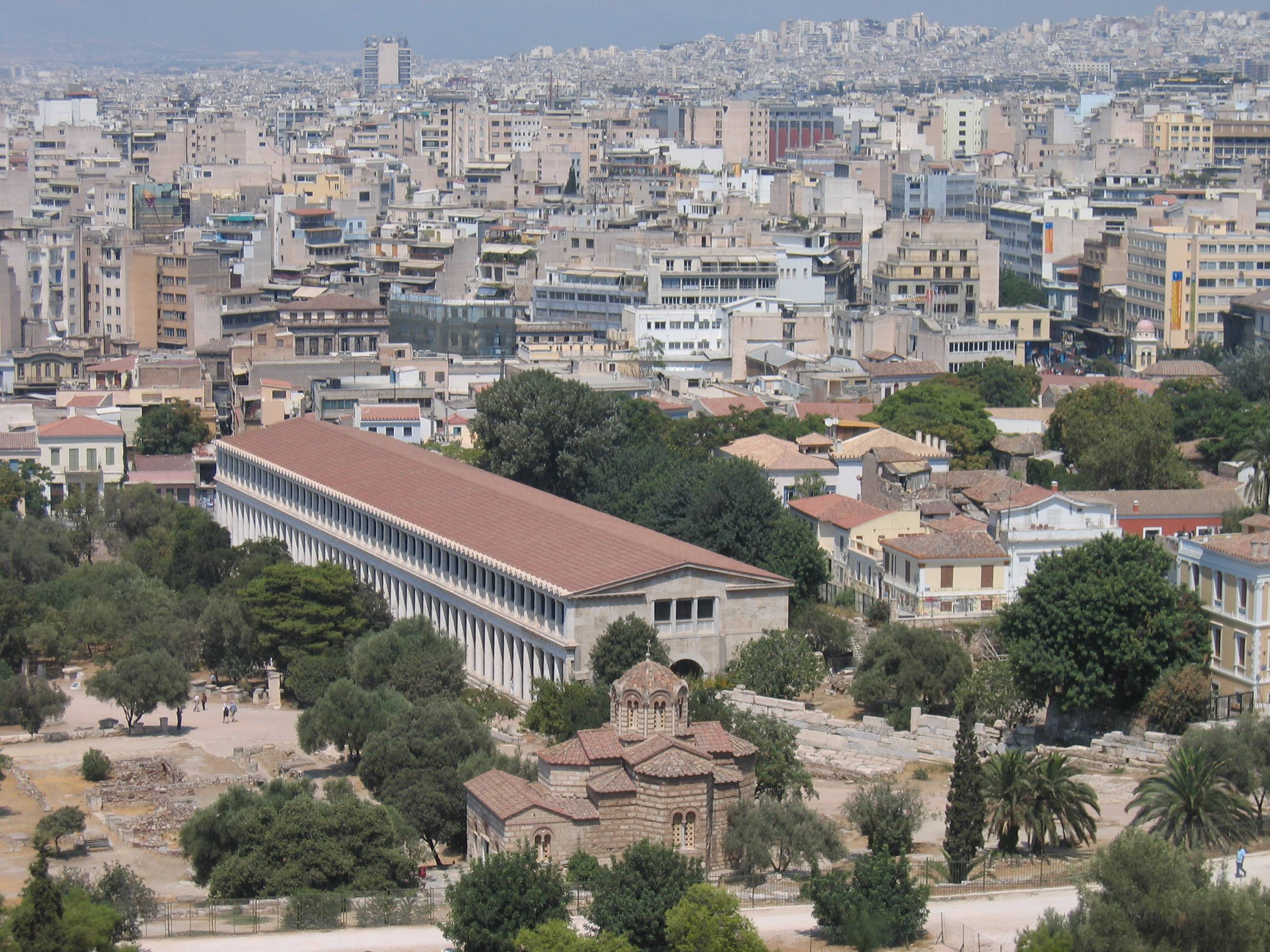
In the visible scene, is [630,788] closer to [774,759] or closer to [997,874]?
[774,759]

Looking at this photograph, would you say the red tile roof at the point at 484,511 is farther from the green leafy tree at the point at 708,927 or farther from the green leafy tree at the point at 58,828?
the green leafy tree at the point at 708,927

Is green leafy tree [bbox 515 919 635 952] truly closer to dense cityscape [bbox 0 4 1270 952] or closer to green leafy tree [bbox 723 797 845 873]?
dense cityscape [bbox 0 4 1270 952]

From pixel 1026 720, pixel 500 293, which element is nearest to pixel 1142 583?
pixel 1026 720

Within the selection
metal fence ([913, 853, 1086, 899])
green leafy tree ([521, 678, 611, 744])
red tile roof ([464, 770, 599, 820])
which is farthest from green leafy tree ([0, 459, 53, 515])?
metal fence ([913, 853, 1086, 899])

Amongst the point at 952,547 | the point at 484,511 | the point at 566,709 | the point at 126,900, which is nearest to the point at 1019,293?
the point at 484,511

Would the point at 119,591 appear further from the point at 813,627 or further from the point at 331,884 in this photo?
the point at 331,884
